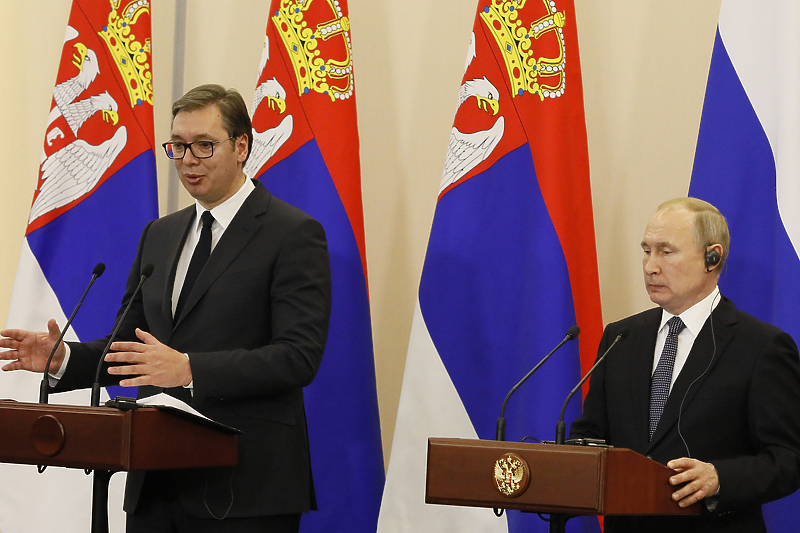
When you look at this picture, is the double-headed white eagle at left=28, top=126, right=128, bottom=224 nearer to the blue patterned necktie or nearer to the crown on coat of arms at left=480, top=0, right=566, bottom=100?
the crown on coat of arms at left=480, top=0, right=566, bottom=100

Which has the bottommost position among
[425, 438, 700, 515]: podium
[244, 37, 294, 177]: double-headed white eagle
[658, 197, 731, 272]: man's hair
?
[425, 438, 700, 515]: podium

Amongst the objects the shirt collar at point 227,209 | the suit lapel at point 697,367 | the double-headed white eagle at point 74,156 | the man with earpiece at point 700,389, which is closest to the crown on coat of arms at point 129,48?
the double-headed white eagle at point 74,156

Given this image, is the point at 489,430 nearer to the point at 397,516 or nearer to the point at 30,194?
the point at 397,516

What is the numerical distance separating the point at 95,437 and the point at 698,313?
1558mm

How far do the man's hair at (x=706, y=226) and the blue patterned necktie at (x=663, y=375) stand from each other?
0.68 ft

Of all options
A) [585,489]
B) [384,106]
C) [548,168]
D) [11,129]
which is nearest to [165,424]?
[585,489]

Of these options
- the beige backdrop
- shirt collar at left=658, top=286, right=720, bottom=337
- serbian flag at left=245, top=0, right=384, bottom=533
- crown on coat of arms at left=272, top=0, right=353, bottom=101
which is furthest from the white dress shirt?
crown on coat of arms at left=272, top=0, right=353, bottom=101

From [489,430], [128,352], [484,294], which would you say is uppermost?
[484,294]

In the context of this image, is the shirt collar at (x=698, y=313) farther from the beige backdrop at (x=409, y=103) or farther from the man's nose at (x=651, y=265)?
the beige backdrop at (x=409, y=103)

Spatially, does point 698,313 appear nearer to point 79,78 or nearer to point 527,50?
point 527,50

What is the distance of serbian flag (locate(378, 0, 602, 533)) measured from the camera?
2.95m

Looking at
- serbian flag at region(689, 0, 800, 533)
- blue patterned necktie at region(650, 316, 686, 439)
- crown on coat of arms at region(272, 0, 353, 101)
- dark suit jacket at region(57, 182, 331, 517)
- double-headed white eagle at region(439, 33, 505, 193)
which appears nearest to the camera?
dark suit jacket at region(57, 182, 331, 517)

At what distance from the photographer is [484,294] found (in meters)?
3.00

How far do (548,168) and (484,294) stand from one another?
50 centimetres
